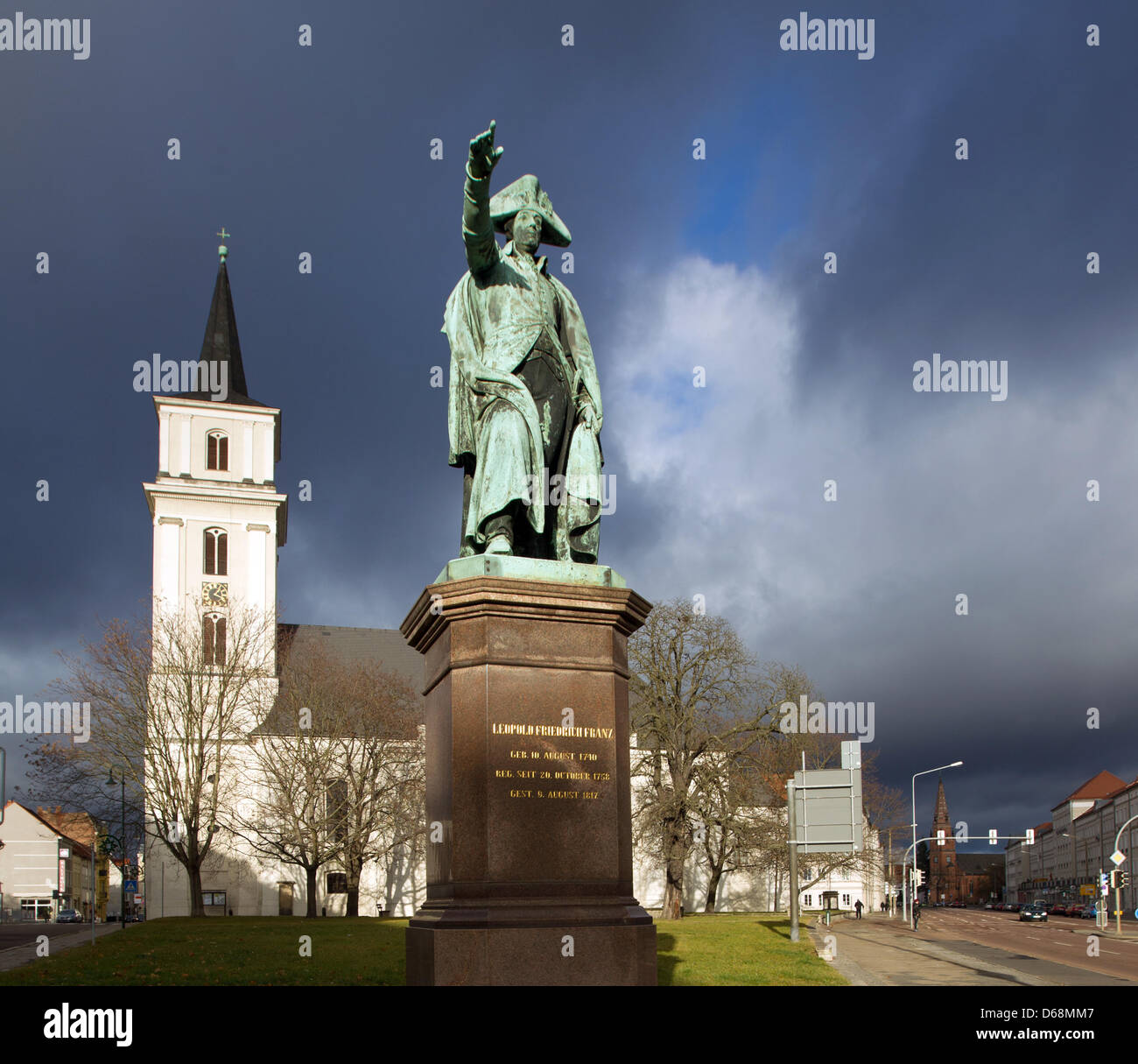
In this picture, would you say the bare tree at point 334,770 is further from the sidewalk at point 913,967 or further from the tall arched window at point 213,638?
the sidewalk at point 913,967

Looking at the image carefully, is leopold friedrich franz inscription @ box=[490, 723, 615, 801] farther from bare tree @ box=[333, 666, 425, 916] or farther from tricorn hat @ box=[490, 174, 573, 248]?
bare tree @ box=[333, 666, 425, 916]

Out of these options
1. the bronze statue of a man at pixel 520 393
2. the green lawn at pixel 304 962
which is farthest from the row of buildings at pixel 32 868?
the bronze statue of a man at pixel 520 393

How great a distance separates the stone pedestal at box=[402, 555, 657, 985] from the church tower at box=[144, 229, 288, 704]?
53.7m

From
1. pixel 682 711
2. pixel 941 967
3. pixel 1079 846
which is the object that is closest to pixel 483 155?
pixel 941 967

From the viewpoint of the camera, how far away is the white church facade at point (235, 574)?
57656 millimetres

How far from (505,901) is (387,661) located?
64341 mm

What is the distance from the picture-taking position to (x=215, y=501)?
61875 millimetres

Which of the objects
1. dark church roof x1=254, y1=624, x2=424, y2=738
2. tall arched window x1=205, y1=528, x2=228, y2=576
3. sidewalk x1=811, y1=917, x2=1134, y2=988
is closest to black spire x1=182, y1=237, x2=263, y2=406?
tall arched window x1=205, y1=528, x2=228, y2=576

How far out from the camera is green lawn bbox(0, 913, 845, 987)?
44.9 ft

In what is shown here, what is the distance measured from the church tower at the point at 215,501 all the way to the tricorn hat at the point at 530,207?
173 ft

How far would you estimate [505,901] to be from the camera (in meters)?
6.57
